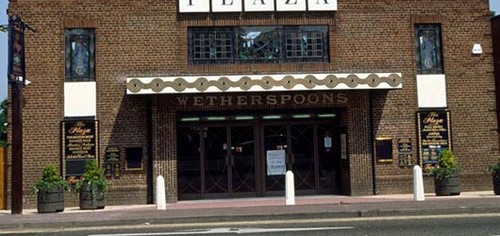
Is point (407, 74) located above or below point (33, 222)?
above

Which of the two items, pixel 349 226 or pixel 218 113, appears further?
pixel 218 113

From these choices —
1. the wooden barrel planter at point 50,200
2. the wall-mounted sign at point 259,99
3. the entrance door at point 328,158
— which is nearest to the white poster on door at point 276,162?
the entrance door at point 328,158

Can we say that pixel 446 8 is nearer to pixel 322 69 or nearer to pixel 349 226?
pixel 322 69

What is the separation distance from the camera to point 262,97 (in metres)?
19.1

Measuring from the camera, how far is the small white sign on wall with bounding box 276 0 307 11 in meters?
19.3

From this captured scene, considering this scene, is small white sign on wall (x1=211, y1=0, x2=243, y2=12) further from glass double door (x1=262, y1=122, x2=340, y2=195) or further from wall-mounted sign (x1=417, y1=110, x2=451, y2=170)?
wall-mounted sign (x1=417, y1=110, x2=451, y2=170)

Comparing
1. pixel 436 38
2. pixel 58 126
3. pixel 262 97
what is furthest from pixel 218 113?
pixel 436 38

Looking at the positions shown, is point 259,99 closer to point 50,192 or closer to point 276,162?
point 276,162

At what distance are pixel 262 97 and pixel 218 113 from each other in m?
1.51

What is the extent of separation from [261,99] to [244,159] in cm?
206

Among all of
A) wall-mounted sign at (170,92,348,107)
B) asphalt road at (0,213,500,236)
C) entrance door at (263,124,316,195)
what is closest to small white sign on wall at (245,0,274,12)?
wall-mounted sign at (170,92,348,107)

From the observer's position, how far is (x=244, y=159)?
766 inches

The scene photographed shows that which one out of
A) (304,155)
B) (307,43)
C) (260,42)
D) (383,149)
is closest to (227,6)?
(260,42)

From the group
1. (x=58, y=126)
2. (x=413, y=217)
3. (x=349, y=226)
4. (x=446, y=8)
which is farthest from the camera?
(x=446, y=8)
